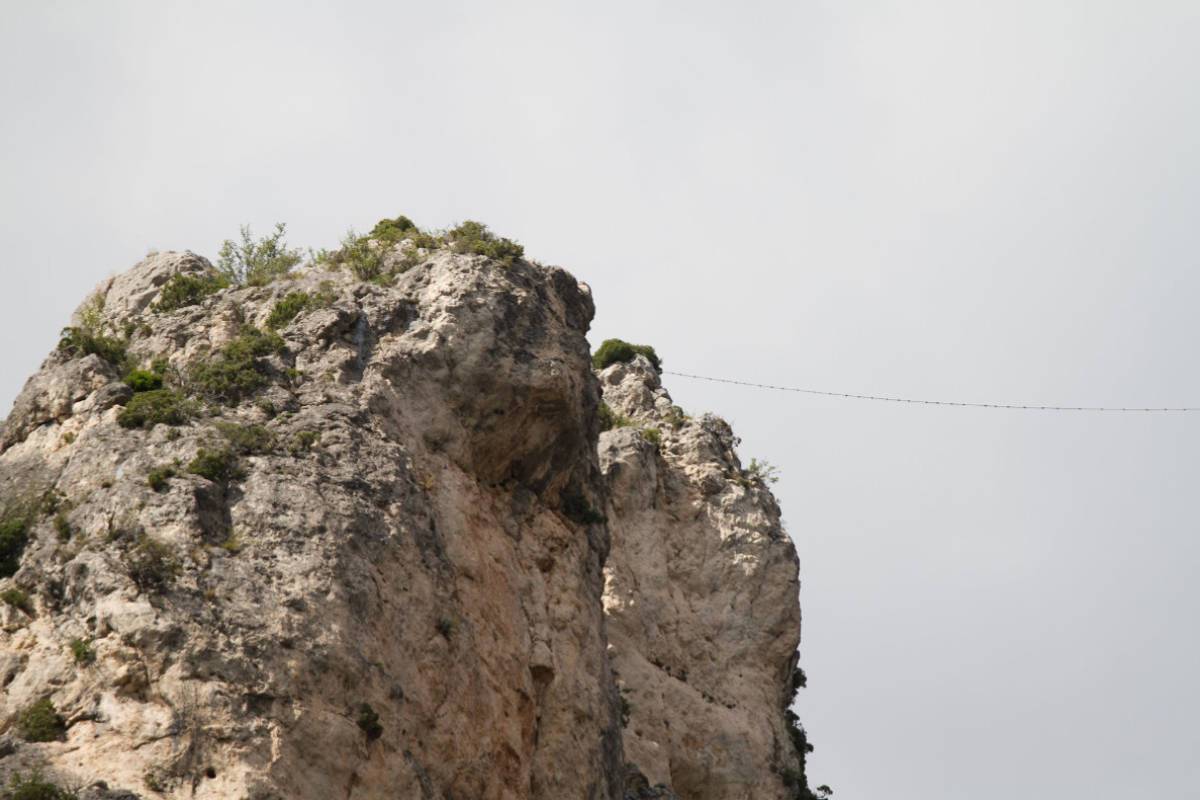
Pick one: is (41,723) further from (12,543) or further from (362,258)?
(362,258)

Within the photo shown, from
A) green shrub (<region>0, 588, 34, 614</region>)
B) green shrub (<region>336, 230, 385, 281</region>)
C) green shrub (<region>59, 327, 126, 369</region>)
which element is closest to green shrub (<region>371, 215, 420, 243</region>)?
green shrub (<region>336, 230, 385, 281</region>)

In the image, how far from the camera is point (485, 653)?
27.1m

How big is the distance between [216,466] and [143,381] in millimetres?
3464

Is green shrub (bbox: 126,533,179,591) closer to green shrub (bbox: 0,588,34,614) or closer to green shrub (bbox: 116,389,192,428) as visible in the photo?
green shrub (bbox: 0,588,34,614)

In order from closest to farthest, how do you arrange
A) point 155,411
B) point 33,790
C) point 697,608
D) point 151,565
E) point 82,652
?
point 33,790, point 82,652, point 151,565, point 155,411, point 697,608

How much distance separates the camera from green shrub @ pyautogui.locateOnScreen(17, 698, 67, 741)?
72.5 ft

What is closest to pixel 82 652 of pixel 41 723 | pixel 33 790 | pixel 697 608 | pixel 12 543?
pixel 41 723

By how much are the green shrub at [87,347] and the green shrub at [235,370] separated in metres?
1.82

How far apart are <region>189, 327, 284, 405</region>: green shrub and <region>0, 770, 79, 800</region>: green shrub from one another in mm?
8721

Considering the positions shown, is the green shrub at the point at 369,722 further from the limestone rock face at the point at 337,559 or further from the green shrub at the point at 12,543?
the green shrub at the point at 12,543

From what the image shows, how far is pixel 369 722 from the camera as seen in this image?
23438 mm

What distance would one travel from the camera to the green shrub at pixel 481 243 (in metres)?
32.8

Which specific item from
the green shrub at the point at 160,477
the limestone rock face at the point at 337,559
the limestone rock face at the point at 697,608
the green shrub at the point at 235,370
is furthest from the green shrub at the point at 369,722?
the limestone rock face at the point at 697,608

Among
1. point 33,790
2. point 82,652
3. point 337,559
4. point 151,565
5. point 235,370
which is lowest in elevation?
point 33,790
